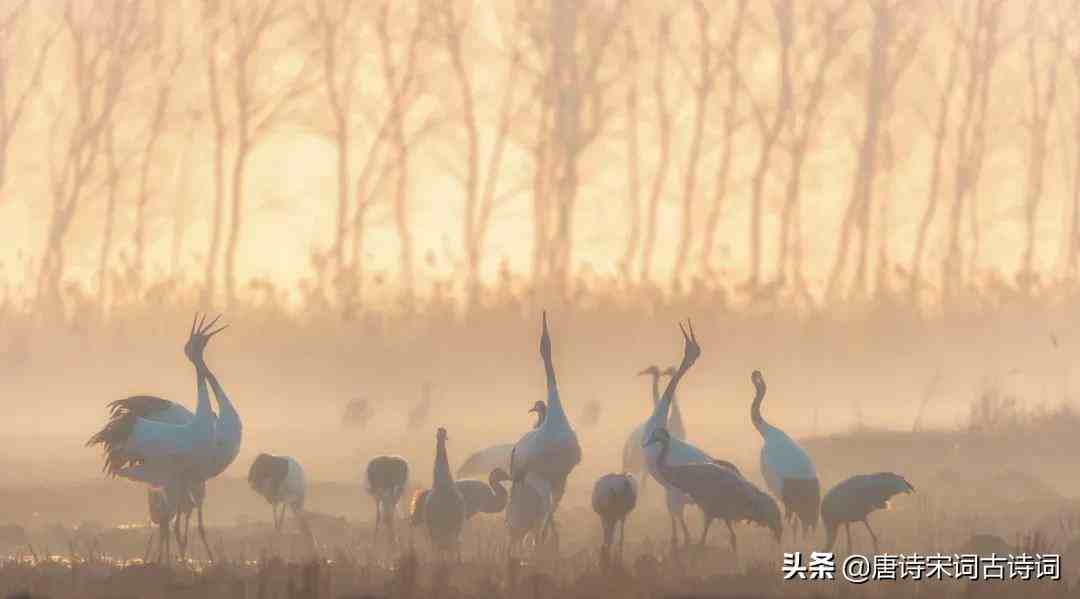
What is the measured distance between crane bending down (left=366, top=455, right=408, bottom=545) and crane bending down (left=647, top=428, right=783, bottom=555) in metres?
3.20

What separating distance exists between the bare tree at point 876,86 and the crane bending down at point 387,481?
21221 millimetres

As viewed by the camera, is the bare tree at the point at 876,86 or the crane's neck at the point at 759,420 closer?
the crane's neck at the point at 759,420

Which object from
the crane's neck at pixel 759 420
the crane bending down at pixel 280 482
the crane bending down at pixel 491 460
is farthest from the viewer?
the crane bending down at pixel 491 460

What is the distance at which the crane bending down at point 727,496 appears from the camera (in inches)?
610

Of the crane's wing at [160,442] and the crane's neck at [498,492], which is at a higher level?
the crane's wing at [160,442]

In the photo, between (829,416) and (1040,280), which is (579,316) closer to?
(829,416)

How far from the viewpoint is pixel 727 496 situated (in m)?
15.6

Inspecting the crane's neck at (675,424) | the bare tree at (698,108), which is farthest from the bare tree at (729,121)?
the crane's neck at (675,424)

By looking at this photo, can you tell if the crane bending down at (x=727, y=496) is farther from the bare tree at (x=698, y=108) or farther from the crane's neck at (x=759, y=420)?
Result: the bare tree at (x=698, y=108)

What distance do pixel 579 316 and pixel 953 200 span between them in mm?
11745

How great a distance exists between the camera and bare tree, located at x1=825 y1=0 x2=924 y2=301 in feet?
129

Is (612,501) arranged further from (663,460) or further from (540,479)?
(540,479)

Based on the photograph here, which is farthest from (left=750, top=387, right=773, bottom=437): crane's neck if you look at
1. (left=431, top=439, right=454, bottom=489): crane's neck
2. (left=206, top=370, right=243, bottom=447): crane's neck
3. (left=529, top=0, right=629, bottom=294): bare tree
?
(left=529, top=0, right=629, bottom=294): bare tree

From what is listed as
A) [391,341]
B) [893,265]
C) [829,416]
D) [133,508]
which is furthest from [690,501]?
[893,265]
